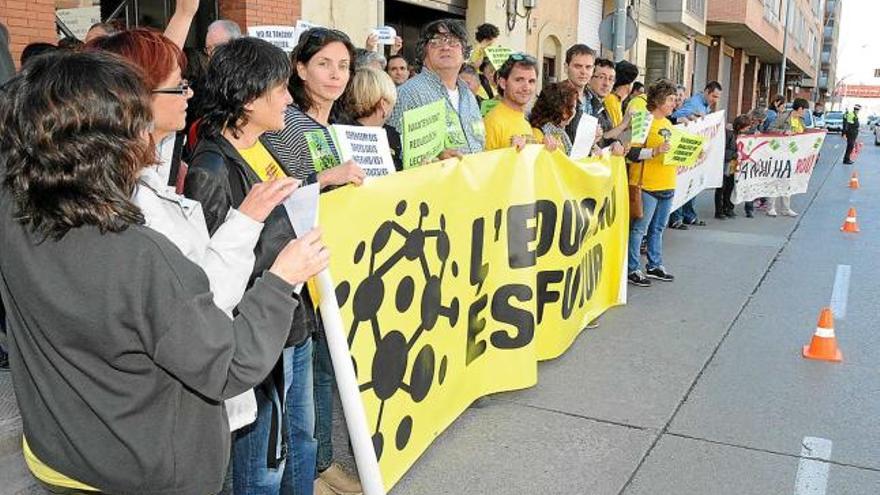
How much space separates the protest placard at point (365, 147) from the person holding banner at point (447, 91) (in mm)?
1079

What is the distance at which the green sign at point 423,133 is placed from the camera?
3.45 meters

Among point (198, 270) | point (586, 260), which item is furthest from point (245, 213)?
point (586, 260)

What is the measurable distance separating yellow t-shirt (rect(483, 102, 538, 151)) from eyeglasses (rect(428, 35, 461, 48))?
559 mm

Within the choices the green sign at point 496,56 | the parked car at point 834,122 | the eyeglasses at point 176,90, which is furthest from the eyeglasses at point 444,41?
the parked car at point 834,122

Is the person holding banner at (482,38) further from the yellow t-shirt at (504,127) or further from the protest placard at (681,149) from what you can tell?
the yellow t-shirt at (504,127)

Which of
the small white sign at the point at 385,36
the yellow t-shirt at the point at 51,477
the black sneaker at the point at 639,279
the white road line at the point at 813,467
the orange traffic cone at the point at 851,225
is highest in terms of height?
the small white sign at the point at 385,36

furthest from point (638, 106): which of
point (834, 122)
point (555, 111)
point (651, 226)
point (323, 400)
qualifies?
point (834, 122)

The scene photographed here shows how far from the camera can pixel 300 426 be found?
2631 mm

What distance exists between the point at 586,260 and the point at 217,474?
12.3 feet

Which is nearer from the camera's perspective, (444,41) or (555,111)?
(444,41)

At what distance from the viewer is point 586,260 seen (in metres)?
5.11

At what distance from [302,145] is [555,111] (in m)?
2.56

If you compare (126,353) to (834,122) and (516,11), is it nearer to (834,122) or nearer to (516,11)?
(516,11)

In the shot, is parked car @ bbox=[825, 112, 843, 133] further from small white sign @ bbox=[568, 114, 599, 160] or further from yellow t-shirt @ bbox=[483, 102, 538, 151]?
yellow t-shirt @ bbox=[483, 102, 538, 151]
